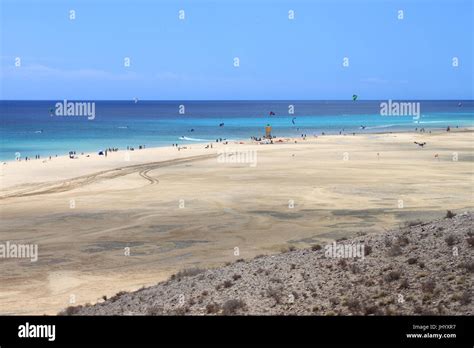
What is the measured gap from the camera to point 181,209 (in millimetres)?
32031

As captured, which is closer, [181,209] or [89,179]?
[181,209]

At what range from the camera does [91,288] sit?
18531 mm

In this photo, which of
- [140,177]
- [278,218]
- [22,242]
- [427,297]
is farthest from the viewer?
[140,177]

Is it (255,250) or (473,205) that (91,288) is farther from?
(473,205)

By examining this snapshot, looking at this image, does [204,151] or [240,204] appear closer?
[240,204]

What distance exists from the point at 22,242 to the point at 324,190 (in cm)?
1844

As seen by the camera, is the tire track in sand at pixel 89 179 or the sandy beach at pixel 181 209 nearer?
the sandy beach at pixel 181 209

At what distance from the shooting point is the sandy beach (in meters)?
20.6

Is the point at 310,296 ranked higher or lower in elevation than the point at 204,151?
lower

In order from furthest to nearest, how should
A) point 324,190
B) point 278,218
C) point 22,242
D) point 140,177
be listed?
point 140,177
point 324,190
point 278,218
point 22,242

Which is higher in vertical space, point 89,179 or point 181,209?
point 89,179

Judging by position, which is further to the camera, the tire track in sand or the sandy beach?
the tire track in sand

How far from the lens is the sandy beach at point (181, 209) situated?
67.5 ft
